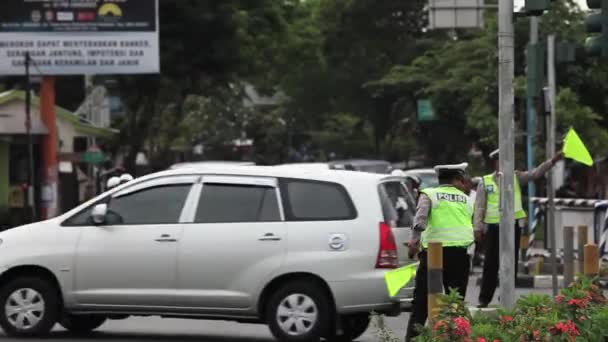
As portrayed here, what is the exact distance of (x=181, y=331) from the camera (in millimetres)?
15055

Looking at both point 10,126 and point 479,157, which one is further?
point 479,157

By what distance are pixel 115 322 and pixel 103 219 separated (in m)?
2.57

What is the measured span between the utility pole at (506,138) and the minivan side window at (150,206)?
3.97 meters

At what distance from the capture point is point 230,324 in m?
15.9

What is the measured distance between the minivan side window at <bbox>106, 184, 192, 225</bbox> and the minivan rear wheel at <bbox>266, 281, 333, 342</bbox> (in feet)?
4.31

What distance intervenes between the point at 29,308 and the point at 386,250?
3453 millimetres

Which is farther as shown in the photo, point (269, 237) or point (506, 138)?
point (269, 237)

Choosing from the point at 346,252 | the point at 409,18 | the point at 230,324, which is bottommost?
the point at 230,324

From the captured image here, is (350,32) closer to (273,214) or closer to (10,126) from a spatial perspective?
(10,126)

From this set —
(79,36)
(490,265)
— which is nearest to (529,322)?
(490,265)

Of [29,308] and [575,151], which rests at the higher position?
[575,151]

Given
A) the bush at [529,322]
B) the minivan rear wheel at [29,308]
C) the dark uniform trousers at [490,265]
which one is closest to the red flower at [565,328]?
the bush at [529,322]

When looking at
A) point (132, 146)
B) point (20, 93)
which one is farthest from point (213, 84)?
point (20, 93)

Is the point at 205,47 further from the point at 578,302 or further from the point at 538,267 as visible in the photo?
the point at 578,302
